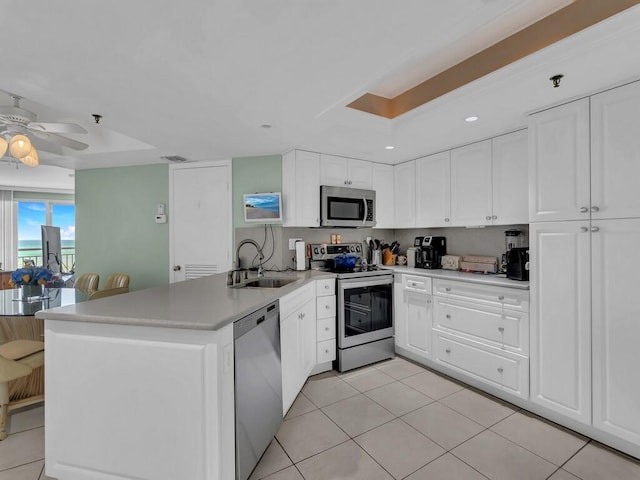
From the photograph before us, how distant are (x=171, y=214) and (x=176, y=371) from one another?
2.66 m

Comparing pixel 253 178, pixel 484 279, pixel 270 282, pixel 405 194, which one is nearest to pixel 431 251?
pixel 405 194

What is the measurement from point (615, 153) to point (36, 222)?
9.59 metres

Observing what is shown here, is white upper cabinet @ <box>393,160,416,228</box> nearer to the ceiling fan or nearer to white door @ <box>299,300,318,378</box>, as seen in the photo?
white door @ <box>299,300,318,378</box>

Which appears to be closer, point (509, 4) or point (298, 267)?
point (509, 4)

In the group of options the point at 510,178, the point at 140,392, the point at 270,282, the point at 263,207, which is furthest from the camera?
the point at 263,207

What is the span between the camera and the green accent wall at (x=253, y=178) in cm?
336

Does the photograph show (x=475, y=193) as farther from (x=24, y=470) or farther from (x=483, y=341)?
(x=24, y=470)

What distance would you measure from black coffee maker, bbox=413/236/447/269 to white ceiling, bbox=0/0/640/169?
50.5 inches

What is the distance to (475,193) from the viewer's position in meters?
2.95

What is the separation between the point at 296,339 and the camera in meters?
2.42

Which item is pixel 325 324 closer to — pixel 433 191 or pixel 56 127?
pixel 433 191

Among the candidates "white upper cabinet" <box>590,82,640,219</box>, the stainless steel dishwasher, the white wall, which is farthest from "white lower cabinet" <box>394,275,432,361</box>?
the white wall

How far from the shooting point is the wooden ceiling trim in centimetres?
141

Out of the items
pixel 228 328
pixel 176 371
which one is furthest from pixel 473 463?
pixel 176 371
